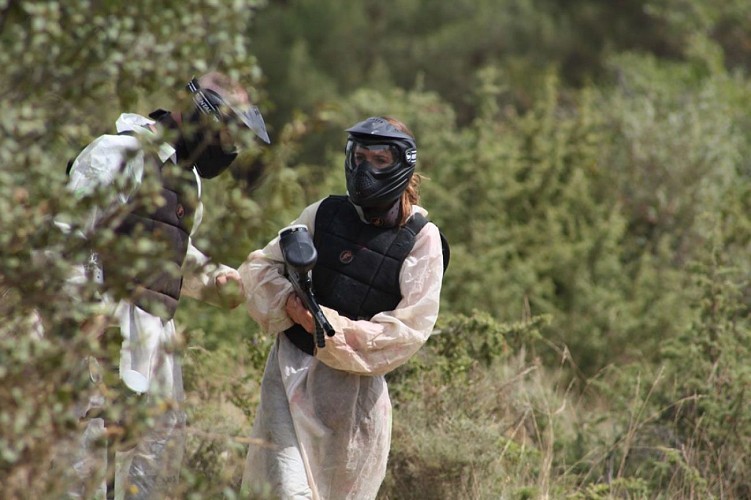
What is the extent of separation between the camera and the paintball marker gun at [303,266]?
5.43 metres

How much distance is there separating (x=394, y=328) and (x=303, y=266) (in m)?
0.45

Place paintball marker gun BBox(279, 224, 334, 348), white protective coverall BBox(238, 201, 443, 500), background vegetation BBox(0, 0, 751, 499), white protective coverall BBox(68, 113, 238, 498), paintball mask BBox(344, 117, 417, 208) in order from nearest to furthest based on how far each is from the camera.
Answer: background vegetation BBox(0, 0, 751, 499) → white protective coverall BBox(68, 113, 238, 498) → paintball marker gun BBox(279, 224, 334, 348) → white protective coverall BBox(238, 201, 443, 500) → paintball mask BBox(344, 117, 417, 208)

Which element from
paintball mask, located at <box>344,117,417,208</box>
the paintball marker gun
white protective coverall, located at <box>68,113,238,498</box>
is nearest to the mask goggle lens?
paintball mask, located at <box>344,117,417,208</box>

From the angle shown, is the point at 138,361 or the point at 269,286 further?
the point at 269,286

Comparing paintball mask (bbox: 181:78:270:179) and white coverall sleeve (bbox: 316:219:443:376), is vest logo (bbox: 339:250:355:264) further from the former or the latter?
paintball mask (bbox: 181:78:270:179)

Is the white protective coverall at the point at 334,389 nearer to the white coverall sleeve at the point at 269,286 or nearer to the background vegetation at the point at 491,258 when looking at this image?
the white coverall sleeve at the point at 269,286

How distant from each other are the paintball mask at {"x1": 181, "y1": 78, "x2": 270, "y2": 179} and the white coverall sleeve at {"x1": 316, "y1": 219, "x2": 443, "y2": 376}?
739 millimetres

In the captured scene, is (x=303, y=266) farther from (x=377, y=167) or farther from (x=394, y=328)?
(x=377, y=167)

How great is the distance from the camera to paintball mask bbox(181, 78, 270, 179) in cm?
536

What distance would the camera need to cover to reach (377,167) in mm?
5699

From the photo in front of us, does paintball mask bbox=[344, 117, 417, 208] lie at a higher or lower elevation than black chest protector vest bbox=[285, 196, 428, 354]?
higher

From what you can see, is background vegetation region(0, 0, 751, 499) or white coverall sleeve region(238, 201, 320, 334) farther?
white coverall sleeve region(238, 201, 320, 334)

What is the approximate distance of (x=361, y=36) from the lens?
24438 mm

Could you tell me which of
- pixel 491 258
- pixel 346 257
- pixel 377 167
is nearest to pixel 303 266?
pixel 346 257
